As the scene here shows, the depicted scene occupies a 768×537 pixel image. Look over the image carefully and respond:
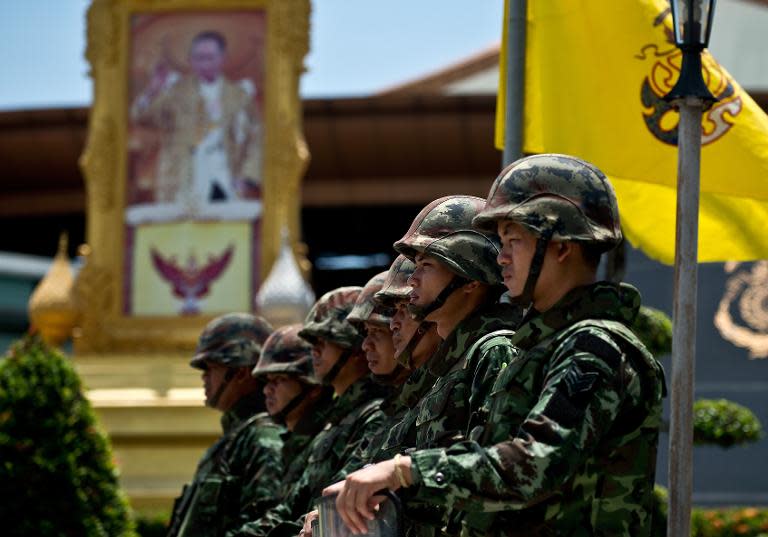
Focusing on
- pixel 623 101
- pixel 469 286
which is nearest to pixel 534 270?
pixel 469 286

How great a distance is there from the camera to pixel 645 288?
37.4 feet

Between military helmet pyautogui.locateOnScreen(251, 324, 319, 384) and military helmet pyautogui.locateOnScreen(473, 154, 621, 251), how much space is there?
2579 millimetres

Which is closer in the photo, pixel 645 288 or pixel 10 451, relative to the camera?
pixel 10 451

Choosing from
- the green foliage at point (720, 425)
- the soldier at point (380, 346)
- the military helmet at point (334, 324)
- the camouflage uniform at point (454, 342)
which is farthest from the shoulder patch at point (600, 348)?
the green foliage at point (720, 425)

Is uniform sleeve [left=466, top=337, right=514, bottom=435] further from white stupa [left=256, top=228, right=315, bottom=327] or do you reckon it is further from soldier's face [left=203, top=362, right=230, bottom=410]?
white stupa [left=256, top=228, right=315, bottom=327]

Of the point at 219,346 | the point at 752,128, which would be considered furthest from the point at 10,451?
the point at 752,128

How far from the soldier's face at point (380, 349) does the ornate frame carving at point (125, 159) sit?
33.0 ft

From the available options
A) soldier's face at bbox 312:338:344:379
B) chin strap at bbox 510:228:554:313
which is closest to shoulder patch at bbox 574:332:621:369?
chin strap at bbox 510:228:554:313

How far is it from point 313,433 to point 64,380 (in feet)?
14.2

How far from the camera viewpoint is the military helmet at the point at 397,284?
4.11 metres

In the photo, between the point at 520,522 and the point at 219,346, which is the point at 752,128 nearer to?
the point at 219,346

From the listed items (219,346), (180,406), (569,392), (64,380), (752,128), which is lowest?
(180,406)

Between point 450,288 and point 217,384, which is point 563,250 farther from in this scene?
point 217,384

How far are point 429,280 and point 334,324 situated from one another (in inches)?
64.0
